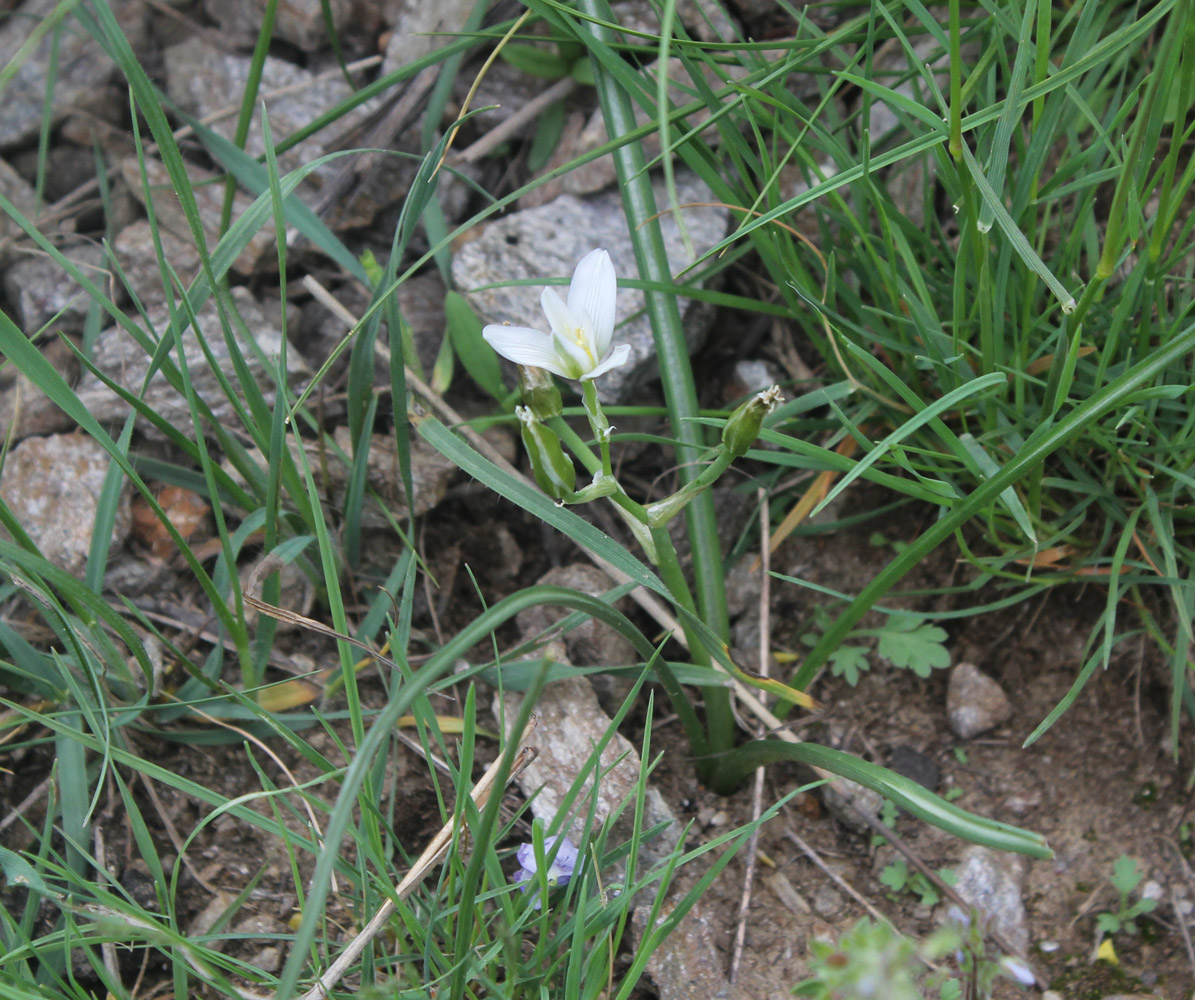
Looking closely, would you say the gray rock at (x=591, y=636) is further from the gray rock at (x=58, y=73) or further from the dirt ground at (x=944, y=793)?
the gray rock at (x=58, y=73)

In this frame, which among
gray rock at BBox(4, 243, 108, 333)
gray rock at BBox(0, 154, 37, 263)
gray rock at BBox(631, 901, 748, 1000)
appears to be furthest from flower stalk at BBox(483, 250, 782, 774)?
gray rock at BBox(0, 154, 37, 263)

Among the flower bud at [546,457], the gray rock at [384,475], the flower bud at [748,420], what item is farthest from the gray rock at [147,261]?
the flower bud at [748,420]

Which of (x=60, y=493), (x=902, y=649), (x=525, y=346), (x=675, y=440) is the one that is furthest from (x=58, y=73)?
(x=902, y=649)

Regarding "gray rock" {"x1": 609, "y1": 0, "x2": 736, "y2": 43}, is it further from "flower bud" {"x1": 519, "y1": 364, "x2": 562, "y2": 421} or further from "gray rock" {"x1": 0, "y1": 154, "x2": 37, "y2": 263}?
"gray rock" {"x1": 0, "y1": 154, "x2": 37, "y2": 263}

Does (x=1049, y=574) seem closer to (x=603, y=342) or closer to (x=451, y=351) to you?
(x=603, y=342)

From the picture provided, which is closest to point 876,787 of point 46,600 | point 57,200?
point 46,600

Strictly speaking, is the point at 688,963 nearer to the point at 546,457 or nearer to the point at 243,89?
the point at 546,457

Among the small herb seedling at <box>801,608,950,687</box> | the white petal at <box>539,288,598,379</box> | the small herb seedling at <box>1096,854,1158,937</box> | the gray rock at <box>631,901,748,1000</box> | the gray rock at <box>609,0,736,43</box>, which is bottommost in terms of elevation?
the small herb seedling at <box>1096,854,1158,937</box>
